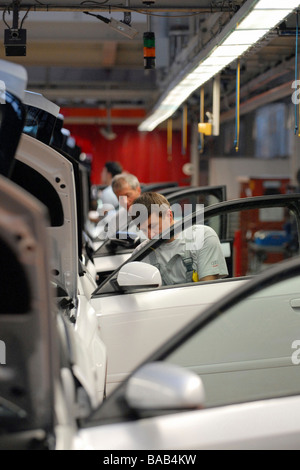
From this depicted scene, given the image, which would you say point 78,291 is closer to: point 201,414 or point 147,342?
point 147,342

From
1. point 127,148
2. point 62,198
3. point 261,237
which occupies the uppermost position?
point 62,198

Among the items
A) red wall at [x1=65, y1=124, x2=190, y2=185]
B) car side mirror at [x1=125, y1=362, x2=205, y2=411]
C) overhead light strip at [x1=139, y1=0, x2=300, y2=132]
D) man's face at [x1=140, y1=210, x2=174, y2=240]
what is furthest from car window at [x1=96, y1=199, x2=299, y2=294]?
red wall at [x1=65, y1=124, x2=190, y2=185]

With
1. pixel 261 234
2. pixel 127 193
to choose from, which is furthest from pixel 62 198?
pixel 261 234

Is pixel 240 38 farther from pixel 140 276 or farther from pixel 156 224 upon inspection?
pixel 140 276

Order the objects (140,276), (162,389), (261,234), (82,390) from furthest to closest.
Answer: (261,234)
(140,276)
(82,390)
(162,389)

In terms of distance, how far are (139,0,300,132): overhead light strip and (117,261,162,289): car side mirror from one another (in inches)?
64.3

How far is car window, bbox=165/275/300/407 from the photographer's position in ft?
10.5

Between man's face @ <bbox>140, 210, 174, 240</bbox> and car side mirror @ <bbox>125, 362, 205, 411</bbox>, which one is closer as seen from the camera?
car side mirror @ <bbox>125, 362, 205, 411</bbox>

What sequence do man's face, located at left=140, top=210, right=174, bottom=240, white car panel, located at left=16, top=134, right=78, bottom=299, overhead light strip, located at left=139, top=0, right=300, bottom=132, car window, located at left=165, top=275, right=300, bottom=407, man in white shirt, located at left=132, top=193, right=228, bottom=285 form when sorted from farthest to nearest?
man's face, located at left=140, top=210, right=174, bottom=240 < man in white shirt, located at left=132, top=193, right=228, bottom=285 < overhead light strip, located at left=139, top=0, right=300, bottom=132 < white car panel, located at left=16, top=134, right=78, bottom=299 < car window, located at left=165, top=275, right=300, bottom=407

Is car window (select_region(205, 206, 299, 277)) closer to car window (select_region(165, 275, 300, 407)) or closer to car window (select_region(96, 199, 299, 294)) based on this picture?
car window (select_region(96, 199, 299, 294))

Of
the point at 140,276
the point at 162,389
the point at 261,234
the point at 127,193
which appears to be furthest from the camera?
the point at 261,234

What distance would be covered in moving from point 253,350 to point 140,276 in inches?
Result: 30.8

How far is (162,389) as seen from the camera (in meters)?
1.98

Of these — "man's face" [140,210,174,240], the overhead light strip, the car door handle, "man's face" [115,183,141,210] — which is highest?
the overhead light strip
